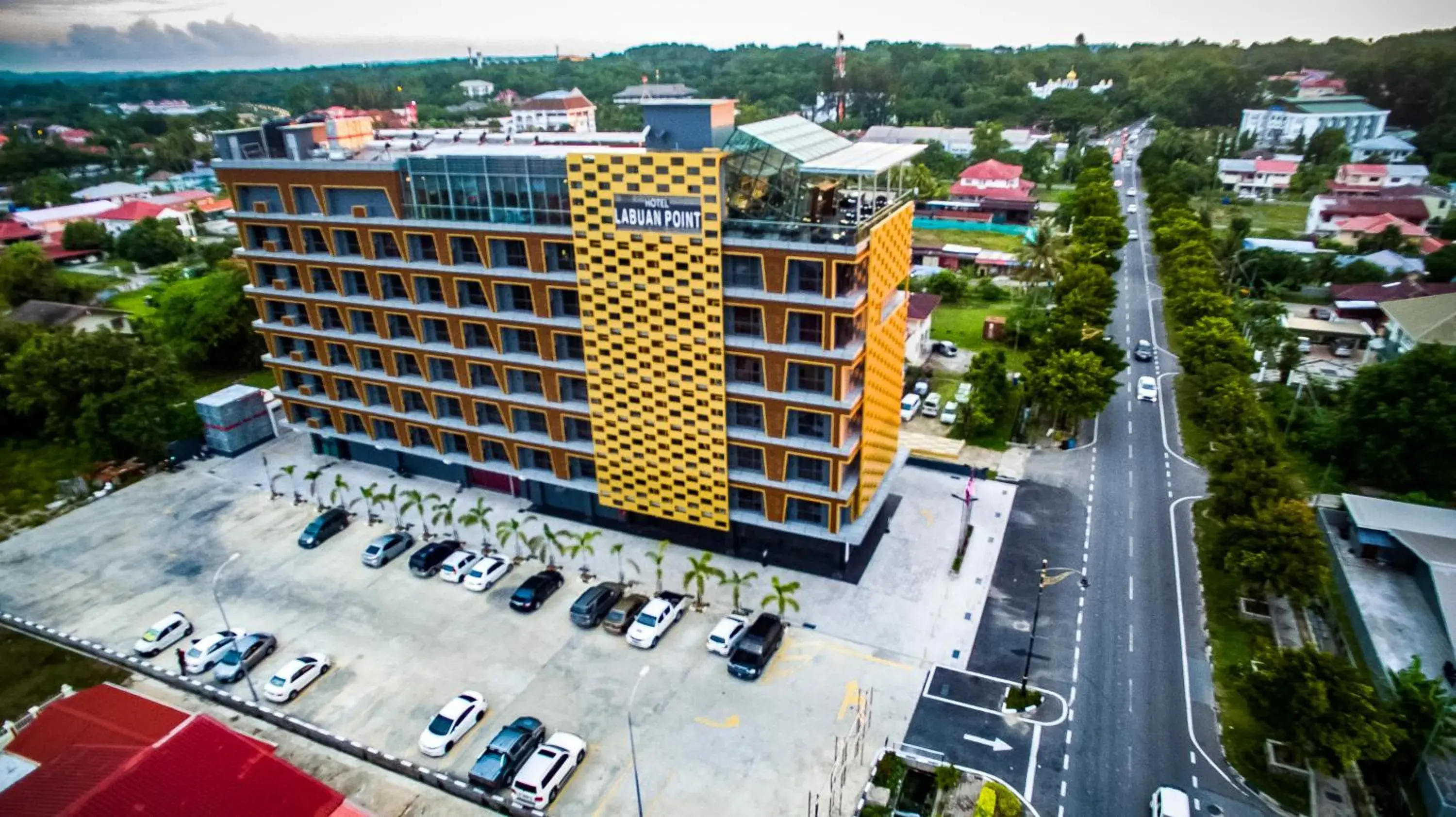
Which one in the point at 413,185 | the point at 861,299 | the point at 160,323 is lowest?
the point at 160,323

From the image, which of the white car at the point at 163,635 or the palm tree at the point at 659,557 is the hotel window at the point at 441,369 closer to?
the palm tree at the point at 659,557

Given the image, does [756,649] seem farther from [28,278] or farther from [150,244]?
[150,244]

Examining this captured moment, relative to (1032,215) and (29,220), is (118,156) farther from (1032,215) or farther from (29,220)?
(1032,215)

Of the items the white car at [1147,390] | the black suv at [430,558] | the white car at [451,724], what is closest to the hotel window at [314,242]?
the black suv at [430,558]

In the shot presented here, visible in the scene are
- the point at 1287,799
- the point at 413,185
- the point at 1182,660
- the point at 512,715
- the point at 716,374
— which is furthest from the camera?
the point at 413,185

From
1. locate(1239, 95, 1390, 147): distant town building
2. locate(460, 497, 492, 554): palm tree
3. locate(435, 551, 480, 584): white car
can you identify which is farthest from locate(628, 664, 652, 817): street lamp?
locate(1239, 95, 1390, 147): distant town building

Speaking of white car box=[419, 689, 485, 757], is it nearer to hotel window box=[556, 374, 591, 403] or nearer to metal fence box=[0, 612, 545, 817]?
metal fence box=[0, 612, 545, 817]

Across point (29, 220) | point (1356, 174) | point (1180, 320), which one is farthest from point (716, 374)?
point (29, 220)
